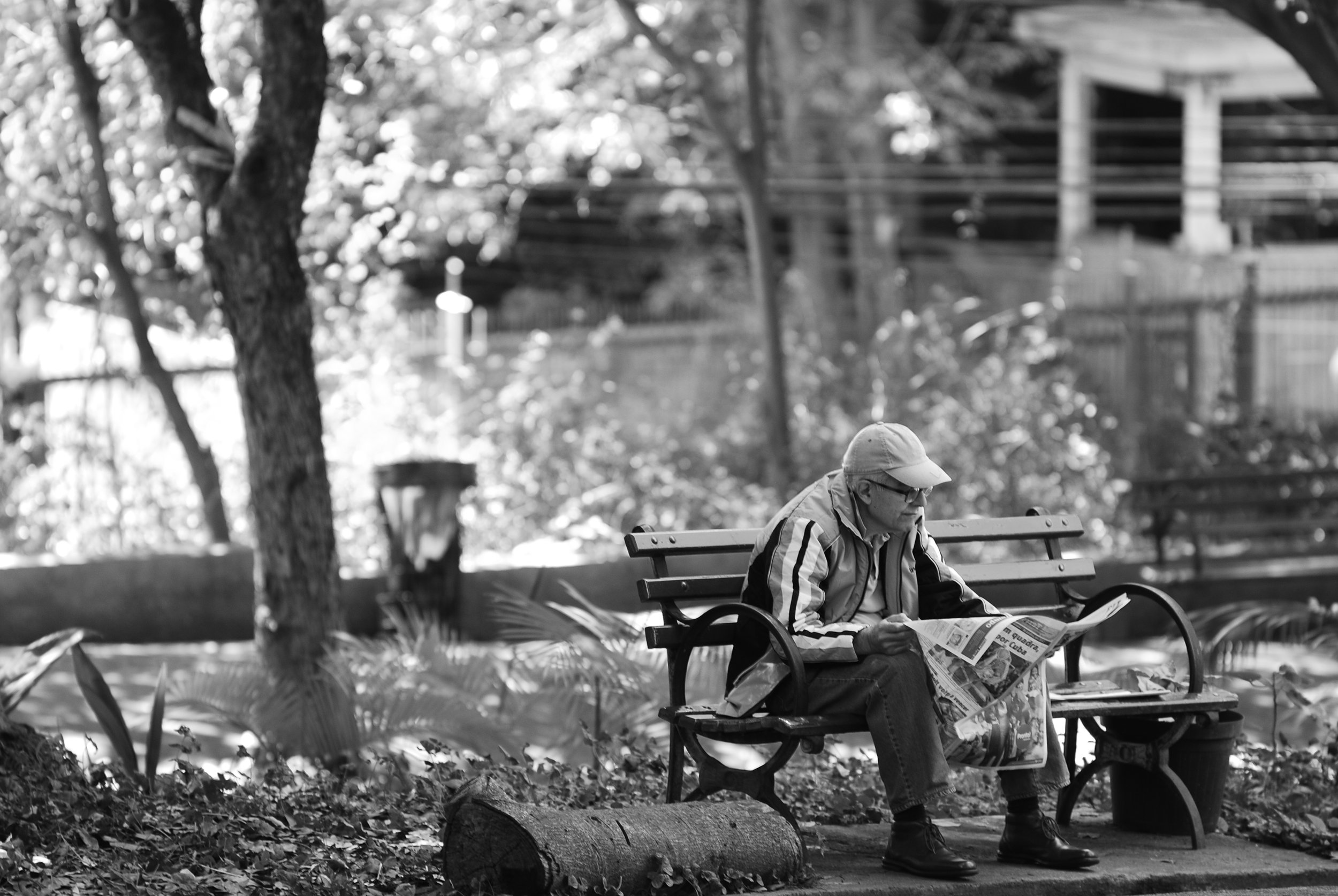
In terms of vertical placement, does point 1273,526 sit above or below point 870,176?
below

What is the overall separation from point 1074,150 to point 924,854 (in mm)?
17816

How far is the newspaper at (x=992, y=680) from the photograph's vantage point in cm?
452

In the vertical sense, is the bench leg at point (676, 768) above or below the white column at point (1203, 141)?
below

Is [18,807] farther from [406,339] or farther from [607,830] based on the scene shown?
[406,339]

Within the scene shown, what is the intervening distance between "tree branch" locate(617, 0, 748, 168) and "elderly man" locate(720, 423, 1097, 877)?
771cm

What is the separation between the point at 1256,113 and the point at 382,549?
18.2 meters

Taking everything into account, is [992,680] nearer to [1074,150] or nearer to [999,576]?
[999,576]

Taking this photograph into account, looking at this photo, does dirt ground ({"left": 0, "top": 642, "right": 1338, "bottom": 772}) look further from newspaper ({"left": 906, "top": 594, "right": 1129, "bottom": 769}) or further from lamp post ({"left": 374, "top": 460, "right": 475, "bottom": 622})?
newspaper ({"left": 906, "top": 594, "right": 1129, "bottom": 769})

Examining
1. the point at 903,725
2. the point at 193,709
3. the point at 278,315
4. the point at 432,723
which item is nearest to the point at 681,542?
the point at 903,725

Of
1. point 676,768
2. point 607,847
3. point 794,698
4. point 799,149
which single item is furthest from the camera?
point 799,149

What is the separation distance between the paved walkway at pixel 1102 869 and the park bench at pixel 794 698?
166mm

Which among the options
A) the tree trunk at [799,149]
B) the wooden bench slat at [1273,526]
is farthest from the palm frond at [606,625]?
the tree trunk at [799,149]

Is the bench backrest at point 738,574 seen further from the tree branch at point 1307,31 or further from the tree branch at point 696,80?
the tree branch at point 696,80

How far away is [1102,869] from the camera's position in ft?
16.1
